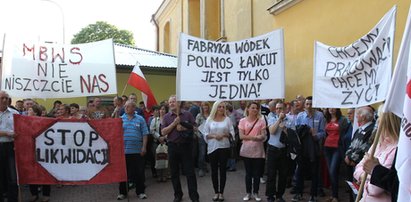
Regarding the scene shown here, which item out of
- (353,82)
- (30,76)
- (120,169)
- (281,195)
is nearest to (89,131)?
(120,169)

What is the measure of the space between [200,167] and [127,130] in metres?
2.87

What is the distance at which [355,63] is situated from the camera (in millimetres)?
4906

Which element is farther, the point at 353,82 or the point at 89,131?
the point at 89,131

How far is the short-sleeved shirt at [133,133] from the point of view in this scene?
704 cm

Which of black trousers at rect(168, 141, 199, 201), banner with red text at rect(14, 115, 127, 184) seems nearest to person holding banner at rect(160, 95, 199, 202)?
black trousers at rect(168, 141, 199, 201)

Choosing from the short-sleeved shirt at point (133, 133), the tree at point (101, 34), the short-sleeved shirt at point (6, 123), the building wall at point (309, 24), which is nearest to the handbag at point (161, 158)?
the short-sleeved shirt at point (133, 133)

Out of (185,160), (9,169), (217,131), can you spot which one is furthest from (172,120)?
(9,169)

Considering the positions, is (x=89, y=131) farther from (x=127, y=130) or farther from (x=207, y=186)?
(x=207, y=186)

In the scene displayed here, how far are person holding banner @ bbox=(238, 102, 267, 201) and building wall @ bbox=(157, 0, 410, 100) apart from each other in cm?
275

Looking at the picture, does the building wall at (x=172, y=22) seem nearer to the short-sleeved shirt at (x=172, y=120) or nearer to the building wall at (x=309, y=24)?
the building wall at (x=309, y=24)

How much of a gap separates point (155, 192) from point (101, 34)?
43.1 metres

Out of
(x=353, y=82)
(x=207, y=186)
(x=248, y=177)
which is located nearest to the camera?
(x=353, y=82)

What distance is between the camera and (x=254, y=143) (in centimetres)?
668

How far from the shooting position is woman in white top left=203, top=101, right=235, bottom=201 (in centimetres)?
686
